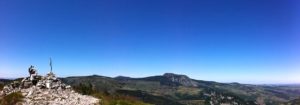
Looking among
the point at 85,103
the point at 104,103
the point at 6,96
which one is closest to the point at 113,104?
the point at 104,103

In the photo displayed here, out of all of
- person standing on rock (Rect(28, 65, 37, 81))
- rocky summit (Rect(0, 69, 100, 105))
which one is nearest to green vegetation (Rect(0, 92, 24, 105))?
rocky summit (Rect(0, 69, 100, 105))

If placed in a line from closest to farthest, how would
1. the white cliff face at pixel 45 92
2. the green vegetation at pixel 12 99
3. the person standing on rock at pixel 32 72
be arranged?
the green vegetation at pixel 12 99
the white cliff face at pixel 45 92
the person standing on rock at pixel 32 72

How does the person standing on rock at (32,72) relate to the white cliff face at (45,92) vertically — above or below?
above

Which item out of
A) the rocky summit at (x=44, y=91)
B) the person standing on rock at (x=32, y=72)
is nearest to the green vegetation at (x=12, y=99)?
the rocky summit at (x=44, y=91)

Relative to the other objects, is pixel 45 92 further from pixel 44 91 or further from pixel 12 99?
pixel 12 99

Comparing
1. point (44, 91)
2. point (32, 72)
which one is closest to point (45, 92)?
point (44, 91)

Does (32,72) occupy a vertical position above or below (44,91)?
above

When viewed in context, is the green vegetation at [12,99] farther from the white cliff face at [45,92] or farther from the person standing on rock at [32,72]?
the person standing on rock at [32,72]

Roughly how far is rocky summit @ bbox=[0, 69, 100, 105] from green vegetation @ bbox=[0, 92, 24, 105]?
0.80 m

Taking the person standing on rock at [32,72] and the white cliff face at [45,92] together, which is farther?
the person standing on rock at [32,72]

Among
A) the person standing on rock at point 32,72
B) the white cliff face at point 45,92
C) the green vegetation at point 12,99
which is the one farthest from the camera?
the person standing on rock at point 32,72

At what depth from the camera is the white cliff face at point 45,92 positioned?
5260 cm

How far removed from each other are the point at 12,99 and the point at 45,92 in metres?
7.35

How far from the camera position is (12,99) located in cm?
5144
